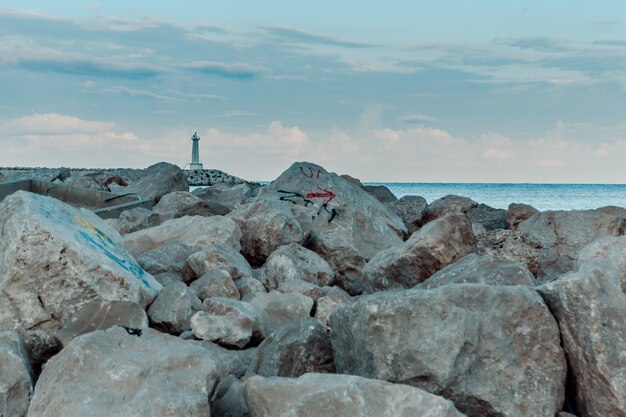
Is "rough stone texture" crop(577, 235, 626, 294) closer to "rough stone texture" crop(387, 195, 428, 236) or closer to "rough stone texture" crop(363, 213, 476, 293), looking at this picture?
"rough stone texture" crop(363, 213, 476, 293)

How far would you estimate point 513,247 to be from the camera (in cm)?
741

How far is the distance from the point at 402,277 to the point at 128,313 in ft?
7.07

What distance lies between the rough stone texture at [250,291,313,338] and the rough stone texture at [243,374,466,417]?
Result: 1.65 meters

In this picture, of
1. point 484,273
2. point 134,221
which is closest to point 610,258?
point 484,273

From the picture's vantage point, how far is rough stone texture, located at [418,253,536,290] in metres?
4.57

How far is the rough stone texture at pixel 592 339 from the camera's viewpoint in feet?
11.5

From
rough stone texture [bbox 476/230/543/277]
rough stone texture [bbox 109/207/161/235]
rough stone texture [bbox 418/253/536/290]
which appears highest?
rough stone texture [bbox 418/253/536/290]

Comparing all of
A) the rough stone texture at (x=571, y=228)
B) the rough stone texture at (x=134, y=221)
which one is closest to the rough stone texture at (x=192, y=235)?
the rough stone texture at (x=134, y=221)

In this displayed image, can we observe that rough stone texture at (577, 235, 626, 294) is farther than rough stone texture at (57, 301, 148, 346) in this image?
Yes

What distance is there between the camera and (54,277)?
436cm

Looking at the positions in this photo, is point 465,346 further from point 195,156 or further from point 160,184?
point 195,156

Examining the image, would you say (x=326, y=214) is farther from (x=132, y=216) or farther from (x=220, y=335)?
(x=220, y=335)

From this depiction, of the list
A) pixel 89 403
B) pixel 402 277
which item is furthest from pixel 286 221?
pixel 89 403

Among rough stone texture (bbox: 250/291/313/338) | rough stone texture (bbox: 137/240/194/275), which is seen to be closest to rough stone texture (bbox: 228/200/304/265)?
rough stone texture (bbox: 137/240/194/275)
